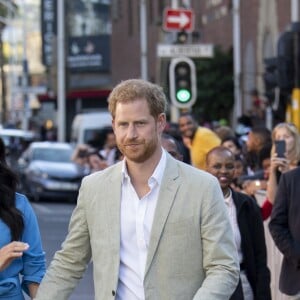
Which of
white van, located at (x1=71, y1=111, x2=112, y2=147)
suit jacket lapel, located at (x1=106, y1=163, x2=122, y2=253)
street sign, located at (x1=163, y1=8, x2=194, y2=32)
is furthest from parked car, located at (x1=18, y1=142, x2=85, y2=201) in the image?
suit jacket lapel, located at (x1=106, y1=163, x2=122, y2=253)

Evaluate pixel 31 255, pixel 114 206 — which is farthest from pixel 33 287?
pixel 114 206

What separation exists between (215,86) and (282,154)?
3368 centimetres

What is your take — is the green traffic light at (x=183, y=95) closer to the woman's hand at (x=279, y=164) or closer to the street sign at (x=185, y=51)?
the street sign at (x=185, y=51)

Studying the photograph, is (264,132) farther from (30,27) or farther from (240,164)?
(30,27)

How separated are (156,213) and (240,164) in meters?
7.72

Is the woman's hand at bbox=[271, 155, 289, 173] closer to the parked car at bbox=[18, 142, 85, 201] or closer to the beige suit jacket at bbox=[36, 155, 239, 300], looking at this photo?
the beige suit jacket at bbox=[36, 155, 239, 300]

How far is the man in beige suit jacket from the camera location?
5410 mm

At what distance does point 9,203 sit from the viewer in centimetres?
611

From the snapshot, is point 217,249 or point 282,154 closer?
point 217,249

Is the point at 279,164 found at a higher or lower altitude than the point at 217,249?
lower

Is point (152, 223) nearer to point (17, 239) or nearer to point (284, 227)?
point (17, 239)

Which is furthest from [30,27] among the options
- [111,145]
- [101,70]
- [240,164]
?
[240,164]

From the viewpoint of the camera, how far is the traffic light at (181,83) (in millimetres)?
21078

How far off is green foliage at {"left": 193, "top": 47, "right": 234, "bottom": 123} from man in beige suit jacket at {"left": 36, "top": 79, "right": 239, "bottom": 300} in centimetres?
3691
